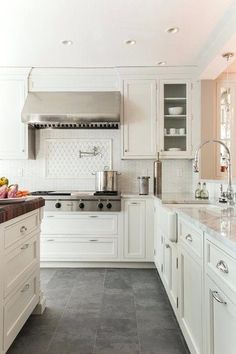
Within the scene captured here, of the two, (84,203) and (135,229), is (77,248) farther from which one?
(135,229)

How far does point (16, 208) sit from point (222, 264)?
1170 mm

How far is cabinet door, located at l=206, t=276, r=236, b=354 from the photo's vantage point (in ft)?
3.61

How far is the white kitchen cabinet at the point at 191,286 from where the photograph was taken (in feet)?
5.04

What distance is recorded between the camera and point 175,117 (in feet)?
12.8

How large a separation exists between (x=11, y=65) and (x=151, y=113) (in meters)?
1.89

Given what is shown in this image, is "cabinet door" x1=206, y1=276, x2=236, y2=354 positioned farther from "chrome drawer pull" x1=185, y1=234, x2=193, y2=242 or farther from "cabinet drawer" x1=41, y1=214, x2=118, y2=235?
"cabinet drawer" x1=41, y1=214, x2=118, y2=235

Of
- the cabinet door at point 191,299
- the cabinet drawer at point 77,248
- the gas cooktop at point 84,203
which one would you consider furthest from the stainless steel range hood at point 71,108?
the cabinet door at point 191,299

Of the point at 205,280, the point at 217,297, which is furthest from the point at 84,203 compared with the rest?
the point at 217,297

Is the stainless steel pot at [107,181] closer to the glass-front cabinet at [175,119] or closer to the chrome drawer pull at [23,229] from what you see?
the glass-front cabinet at [175,119]

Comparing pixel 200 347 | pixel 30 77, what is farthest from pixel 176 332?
pixel 30 77

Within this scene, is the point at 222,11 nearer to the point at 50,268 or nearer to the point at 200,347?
the point at 200,347

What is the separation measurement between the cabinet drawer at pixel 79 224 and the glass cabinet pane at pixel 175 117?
1.23m

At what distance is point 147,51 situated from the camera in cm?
338

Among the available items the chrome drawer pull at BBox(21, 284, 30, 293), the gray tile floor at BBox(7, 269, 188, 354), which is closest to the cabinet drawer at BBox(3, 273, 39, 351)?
the chrome drawer pull at BBox(21, 284, 30, 293)
